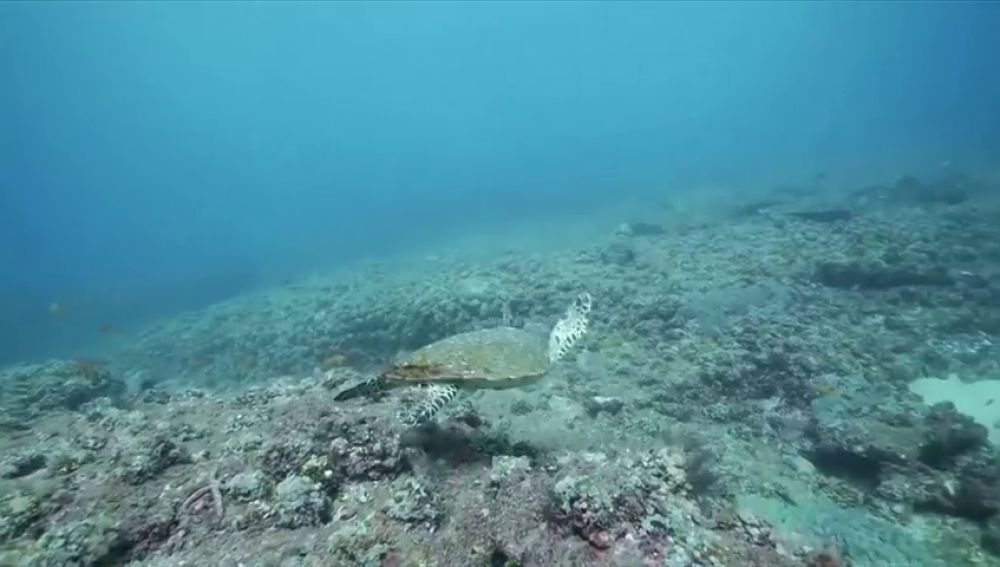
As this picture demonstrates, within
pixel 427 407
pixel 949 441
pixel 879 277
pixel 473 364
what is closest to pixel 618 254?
pixel 879 277

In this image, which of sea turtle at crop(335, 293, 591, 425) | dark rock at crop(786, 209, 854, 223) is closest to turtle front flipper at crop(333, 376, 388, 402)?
sea turtle at crop(335, 293, 591, 425)

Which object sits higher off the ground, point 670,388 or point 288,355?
point 670,388

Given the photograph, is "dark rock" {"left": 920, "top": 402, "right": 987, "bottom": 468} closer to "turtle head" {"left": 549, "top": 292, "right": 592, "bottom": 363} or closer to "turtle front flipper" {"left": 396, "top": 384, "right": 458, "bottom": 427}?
"turtle head" {"left": 549, "top": 292, "right": 592, "bottom": 363}

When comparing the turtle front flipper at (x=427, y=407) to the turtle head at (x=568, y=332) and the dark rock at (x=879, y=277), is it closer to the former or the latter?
the turtle head at (x=568, y=332)

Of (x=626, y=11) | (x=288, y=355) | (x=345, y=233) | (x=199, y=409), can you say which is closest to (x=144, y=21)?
(x=345, y=233)

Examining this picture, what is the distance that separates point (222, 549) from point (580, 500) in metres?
1.98

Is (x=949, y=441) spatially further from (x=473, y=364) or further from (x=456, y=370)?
(x=456, y=370)

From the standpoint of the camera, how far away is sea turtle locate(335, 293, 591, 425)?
4.09 meters

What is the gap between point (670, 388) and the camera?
693cm

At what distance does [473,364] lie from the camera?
4188 mm

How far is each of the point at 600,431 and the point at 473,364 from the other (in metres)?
2.47

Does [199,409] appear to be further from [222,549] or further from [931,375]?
[931,375]

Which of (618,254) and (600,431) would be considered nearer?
(600,431)

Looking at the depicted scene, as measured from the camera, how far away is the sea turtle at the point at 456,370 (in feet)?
13.4
